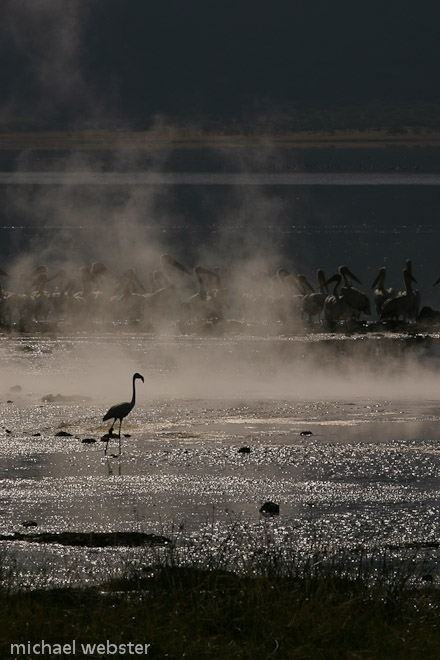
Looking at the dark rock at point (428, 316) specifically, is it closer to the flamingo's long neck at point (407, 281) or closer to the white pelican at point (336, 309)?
the flamingo's long neck at point (407, 281)

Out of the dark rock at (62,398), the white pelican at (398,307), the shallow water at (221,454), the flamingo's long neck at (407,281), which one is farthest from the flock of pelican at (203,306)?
the dark rock at (62,398)

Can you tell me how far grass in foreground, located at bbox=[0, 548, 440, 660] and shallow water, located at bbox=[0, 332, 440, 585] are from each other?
2.63 feet

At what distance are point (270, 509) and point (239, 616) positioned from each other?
507 cm

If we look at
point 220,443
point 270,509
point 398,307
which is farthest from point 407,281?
point 270,509

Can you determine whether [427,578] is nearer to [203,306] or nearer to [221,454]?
[221,454]

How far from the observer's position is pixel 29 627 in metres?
11.1

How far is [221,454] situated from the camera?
66.0 ft

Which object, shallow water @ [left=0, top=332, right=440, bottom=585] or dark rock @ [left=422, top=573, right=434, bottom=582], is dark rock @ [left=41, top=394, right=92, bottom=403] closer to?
shallow water @ [left=0, top=332, right=440, bottom=585]

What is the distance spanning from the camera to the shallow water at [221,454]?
A: 15.5m

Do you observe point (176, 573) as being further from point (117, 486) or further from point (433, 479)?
point (433, 479)

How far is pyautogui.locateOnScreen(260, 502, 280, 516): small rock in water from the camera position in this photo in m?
16.5

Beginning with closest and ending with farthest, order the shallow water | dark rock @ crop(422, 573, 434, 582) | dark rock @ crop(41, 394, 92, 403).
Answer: dark rock @ crop(422, 573, 434, 582) < the shallow water < dark rock @ crop(41, 394, 92, 403)

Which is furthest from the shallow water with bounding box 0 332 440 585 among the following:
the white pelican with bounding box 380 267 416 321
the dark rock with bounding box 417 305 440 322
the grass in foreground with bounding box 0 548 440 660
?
the dark rock with bounding box 417 305 440 322

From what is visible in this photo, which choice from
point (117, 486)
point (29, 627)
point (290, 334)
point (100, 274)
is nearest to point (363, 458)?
point (117, 486)
